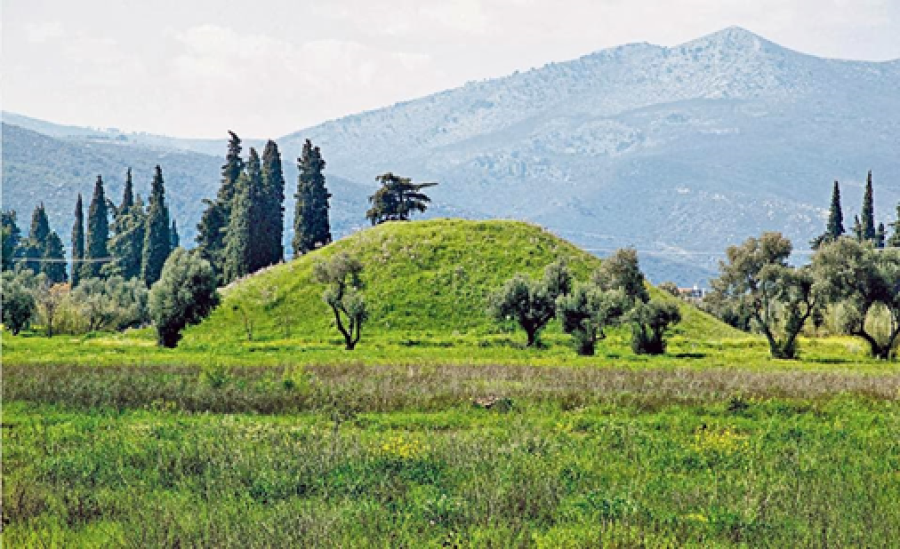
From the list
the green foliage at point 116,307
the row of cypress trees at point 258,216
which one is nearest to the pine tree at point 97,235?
the green foliage at point 116,307

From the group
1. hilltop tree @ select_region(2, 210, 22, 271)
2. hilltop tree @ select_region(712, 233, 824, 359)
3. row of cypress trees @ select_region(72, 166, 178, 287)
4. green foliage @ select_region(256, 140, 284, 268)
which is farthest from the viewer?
hilltop tree @ select_region(2, 210, 22, 271)

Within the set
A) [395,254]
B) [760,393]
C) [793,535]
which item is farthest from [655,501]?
[395,254]

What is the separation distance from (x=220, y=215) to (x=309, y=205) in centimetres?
1682

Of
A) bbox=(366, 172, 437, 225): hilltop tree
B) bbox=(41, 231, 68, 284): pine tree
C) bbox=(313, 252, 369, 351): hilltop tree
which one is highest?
bbox=(366, 172, 437, 225): hilltop tree

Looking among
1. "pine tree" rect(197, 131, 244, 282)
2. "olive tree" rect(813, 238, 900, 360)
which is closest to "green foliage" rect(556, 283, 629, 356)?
"olive tree" rect(813, 238, 900, 360)

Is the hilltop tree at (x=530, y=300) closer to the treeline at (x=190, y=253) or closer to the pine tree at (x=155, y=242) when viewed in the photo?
the treeline at (x=190, y=253)

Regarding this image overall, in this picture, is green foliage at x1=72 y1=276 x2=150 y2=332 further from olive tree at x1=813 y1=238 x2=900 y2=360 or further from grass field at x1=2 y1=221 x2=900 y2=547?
olive tree at x1=813 y1=238 x2=900 y2=360

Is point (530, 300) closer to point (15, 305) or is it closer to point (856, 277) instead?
point (856, 277)

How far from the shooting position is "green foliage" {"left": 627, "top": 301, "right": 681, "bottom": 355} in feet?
203

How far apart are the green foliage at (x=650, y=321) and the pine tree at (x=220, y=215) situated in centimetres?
6891

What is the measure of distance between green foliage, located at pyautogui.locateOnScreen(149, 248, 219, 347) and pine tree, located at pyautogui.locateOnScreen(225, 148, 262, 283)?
106 feet

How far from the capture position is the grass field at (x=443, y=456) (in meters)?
13.6

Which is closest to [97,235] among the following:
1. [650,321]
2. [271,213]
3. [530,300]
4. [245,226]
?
[271,213]

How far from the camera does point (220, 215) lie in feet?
391
